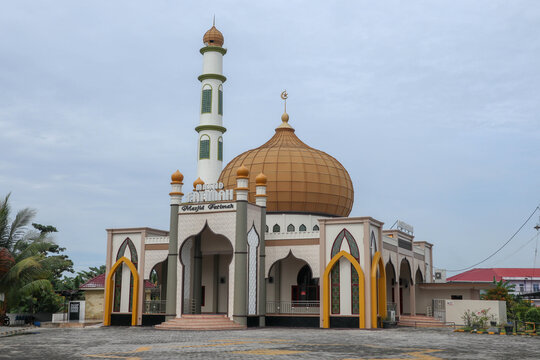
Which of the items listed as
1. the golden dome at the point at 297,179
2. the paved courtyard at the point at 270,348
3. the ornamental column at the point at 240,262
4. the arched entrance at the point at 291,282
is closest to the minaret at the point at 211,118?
the golden dome at the point at 297,179

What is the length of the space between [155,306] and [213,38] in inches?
674

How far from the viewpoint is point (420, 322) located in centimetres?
3456

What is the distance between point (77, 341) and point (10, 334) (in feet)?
16.1

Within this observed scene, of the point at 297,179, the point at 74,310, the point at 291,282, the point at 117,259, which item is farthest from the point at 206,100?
the point at 74,310

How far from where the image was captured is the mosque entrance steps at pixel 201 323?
28.7m

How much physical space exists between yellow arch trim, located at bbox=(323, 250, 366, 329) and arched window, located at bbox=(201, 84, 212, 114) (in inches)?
518

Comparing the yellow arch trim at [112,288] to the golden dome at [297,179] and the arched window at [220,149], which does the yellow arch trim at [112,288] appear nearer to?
the golden dome at [297,179]

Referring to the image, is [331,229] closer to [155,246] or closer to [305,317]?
[305,317]

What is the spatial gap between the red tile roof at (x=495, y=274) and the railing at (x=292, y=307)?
168 feet

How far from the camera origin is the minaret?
37881 mm

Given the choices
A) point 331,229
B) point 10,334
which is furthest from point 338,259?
point 10,334

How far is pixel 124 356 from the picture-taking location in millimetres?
16000

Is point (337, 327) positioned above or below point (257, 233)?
below

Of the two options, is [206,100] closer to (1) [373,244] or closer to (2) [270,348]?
(1) [373,244]
